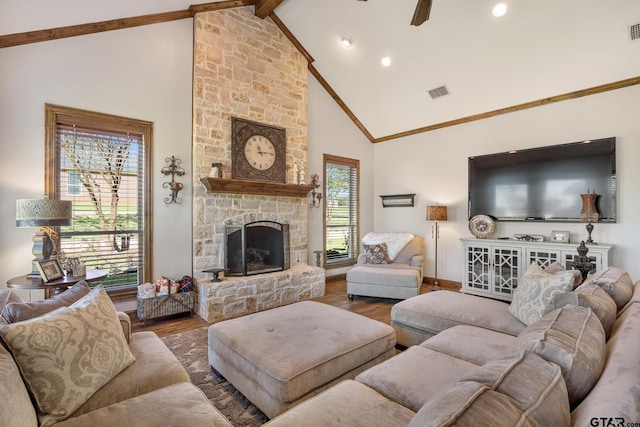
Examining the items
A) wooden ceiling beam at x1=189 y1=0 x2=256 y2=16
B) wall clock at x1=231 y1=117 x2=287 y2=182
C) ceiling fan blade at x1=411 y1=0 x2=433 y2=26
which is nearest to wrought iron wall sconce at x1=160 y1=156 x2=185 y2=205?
wall clock at x1=231 y1=117 x2=287 y2=182

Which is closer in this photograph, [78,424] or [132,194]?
[78,424]

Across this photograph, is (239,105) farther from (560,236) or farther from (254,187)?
(560,236)

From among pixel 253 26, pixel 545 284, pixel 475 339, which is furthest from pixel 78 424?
pixel 253 26

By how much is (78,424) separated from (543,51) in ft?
16.9

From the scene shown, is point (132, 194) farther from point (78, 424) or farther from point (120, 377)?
point (78, 424)

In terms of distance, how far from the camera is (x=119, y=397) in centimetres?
135

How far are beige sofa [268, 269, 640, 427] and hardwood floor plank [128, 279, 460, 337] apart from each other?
1.77m

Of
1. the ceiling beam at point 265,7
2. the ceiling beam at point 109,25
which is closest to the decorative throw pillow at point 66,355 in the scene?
the ceiling beam at point 109,25

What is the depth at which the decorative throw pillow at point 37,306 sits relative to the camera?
54.9 inches

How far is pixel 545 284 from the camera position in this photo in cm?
203

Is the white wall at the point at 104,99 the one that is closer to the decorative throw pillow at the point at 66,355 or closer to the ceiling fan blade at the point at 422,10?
the decorative throw pillow at the point at 66,355

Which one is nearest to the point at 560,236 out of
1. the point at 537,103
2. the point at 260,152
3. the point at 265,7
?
the point at 537,103

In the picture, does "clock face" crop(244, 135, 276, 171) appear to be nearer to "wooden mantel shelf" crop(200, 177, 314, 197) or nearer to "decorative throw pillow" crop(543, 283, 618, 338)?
"wooden mantel shelf" crop(200, 177, 314, 197)

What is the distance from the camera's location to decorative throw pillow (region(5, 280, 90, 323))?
1.39 meters
